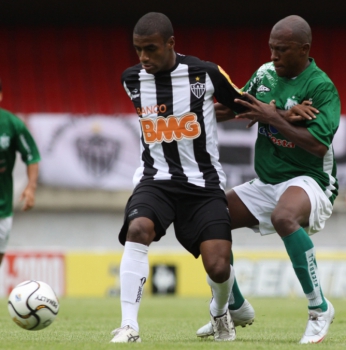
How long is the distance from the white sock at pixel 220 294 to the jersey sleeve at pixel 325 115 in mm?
1119

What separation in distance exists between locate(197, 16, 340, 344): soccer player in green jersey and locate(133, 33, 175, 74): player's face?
23.6 inches

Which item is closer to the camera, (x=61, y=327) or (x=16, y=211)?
(x=61, y=327)

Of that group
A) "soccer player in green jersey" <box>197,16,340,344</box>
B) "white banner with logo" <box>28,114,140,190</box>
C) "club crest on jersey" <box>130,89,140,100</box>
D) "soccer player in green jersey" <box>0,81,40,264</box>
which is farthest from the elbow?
"white banner with logo" <box>28,114,140,190</box>

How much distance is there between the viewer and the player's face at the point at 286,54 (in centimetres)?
527

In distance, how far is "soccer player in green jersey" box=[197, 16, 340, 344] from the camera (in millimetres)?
5184

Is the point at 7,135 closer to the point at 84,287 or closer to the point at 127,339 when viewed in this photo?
the point at 127,339

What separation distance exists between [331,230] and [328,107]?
39.5 feet

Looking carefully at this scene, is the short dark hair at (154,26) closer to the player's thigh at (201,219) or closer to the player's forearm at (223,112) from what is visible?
the player's forearm at (223,112)

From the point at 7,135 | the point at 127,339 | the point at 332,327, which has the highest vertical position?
the point at 7,135

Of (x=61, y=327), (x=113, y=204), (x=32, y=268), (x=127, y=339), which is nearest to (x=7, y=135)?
(x=61, y=327)

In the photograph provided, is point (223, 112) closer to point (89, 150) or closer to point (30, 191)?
point (30, 191)

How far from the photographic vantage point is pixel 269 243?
16859 millimetres

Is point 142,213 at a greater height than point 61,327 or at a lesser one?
greater

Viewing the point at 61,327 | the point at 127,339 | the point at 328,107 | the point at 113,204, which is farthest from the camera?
the point at 113,204
